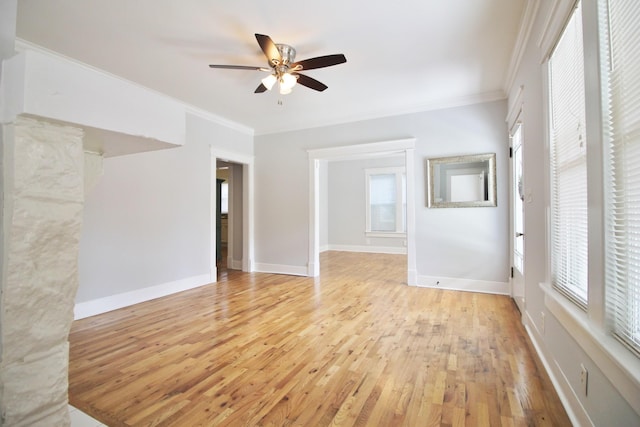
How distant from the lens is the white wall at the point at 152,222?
325 centimetres

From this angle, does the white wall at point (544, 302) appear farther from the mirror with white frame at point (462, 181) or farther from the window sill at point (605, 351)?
the mirror with white frame at point (462, 181)

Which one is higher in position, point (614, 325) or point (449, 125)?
point (449, 125)

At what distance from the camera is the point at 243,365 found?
2098 millimetres

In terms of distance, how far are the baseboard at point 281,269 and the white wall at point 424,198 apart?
5 cm

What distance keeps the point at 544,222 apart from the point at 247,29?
274 cm

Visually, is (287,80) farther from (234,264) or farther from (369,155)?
(234,264)

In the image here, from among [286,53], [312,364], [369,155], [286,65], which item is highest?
[286,53]

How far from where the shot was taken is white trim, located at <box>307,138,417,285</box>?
14.0ft

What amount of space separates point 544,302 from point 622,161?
4.25 feet

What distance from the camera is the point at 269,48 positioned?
Result: 2369 millimetres

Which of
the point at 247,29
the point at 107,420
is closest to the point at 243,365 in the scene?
the point at 107,420

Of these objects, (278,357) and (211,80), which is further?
(211,80)

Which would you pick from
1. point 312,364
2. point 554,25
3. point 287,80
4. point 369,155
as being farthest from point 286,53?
point 312,364

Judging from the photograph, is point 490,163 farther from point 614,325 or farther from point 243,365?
point 243,365
